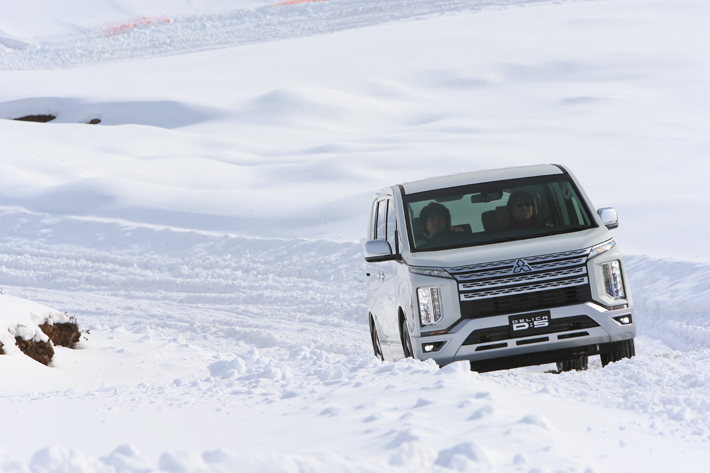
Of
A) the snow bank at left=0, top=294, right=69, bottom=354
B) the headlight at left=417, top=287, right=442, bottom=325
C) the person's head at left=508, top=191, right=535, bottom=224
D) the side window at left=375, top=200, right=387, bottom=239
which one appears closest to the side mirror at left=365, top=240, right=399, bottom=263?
the headlight at left=417, top=287, right=442, bottom=325

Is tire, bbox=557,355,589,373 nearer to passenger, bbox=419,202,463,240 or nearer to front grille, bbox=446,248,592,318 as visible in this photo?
front grille, bbox=446,248,592,318

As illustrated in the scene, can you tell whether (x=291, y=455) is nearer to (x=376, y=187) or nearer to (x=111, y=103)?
(x=376, y=187)

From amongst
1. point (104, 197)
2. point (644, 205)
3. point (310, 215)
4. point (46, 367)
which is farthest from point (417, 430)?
point (104, 197)

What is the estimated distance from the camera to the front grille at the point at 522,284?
576cm

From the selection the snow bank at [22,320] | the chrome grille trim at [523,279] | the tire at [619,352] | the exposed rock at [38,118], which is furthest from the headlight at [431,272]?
the exposed rock at [38,118]

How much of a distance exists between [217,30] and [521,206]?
40864 mm

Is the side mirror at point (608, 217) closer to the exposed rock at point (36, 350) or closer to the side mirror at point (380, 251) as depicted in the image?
the side mirror at point (380, 251)

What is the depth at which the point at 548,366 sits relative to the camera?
7.82 m

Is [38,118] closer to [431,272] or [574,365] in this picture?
[574,365]

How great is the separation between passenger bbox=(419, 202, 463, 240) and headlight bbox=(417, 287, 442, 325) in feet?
2.57

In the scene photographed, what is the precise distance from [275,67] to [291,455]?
112ft

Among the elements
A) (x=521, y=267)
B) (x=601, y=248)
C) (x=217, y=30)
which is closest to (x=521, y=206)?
(x=601, y=248)

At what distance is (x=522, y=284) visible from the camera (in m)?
5.78

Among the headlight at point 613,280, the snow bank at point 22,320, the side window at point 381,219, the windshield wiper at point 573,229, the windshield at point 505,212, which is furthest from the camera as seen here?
the snow bank at point 22,320
